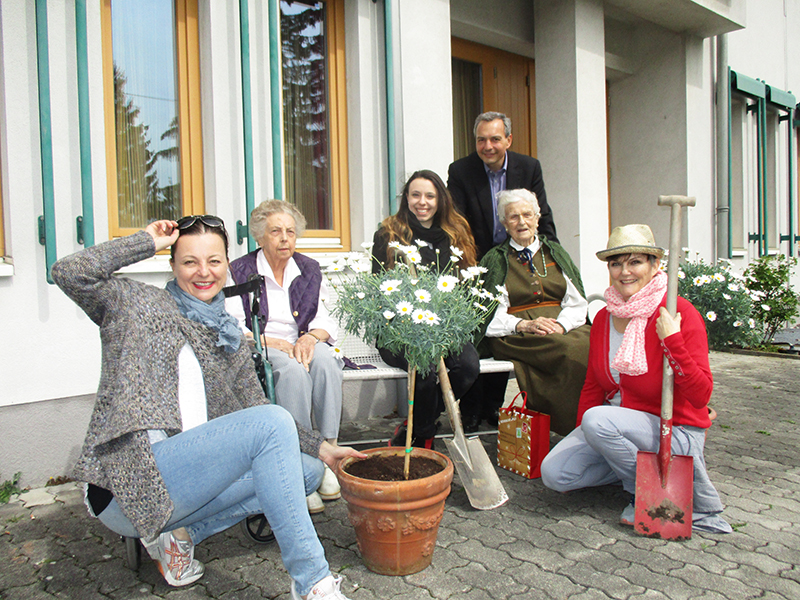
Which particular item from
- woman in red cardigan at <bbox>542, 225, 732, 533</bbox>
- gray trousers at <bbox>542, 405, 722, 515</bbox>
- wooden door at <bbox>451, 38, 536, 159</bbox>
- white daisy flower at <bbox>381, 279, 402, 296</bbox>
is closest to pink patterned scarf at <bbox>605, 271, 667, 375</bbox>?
woman in red cardigan at <bbox>542, 225, 732, 533</bbox>

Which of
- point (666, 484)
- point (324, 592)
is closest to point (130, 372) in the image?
point (324, 592)

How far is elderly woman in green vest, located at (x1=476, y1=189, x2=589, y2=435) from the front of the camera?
11.6 feet

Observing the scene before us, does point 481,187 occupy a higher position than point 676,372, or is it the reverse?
point 481,187

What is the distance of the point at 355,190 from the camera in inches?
184

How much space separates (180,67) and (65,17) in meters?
0.76

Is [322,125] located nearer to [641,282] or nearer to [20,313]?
[20,313]

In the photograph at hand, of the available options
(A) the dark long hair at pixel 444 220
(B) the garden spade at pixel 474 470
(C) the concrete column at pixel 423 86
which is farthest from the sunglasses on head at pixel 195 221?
(C) the concrete column at pixel 423 86

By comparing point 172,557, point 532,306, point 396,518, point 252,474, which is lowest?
point 172,557

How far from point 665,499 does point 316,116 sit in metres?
3.53

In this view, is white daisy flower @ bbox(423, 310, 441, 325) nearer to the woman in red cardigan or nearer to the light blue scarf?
→ the light blue scarf

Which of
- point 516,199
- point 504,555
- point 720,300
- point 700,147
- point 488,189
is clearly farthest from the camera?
point 700,147

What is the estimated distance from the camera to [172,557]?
2197mm

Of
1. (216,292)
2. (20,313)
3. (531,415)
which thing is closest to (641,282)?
(531,415)

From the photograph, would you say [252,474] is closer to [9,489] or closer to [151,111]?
[9,489]
